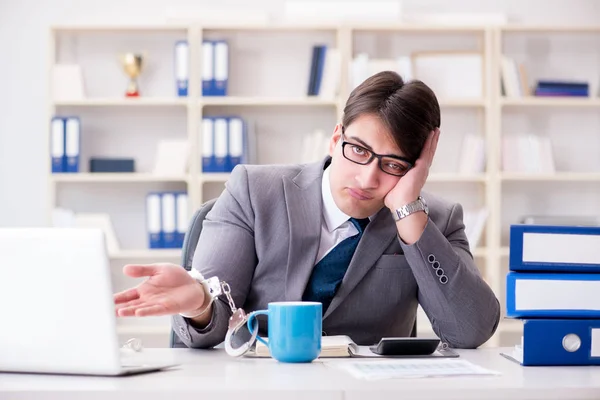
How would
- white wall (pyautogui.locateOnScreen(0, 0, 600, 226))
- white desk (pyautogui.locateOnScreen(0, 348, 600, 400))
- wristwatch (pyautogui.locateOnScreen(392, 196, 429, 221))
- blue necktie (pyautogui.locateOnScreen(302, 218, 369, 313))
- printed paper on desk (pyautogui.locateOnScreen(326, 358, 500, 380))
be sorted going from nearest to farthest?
white desk (pyautogui.locateOnScreen(0, 348, 600, 400)), printed paper on desk (pyautogui.locateOnScreen(326, 358, 500, 380)), wristwatch (pyautogui.locateOnScreen(392, 196, 429, 221)), blue necktie (pyautogui.locateOnScreen(302, 218, 369, 313)), white wall (pyautogui.locateOnScreen(0, 0, 600, 226))

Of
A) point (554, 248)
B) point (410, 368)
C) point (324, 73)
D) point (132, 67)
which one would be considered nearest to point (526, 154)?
point (324, 73)

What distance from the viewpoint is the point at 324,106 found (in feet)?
14.8

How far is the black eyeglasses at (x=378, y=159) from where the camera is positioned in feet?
5.98

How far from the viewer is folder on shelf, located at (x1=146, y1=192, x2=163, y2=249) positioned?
427 centimetres

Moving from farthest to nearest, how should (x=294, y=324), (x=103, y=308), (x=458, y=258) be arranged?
(x=458, y=258), (x=294, y=324), (x=103, y=308)

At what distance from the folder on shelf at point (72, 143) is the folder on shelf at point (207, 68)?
2.20 ft

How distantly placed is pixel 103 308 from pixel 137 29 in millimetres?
3344

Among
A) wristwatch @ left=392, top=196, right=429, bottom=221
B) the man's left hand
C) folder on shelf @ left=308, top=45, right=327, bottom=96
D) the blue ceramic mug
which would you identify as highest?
folder on shelf @ left=308, top=45, right=327, bottom=96

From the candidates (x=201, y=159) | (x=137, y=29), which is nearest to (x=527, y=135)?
(x=201, y=159)

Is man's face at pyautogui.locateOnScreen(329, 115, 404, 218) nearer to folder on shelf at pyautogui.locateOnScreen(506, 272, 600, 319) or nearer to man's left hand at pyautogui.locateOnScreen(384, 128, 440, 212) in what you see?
man's left hand at pyautogui.locateOnScreen(384, 128, 440, 212)

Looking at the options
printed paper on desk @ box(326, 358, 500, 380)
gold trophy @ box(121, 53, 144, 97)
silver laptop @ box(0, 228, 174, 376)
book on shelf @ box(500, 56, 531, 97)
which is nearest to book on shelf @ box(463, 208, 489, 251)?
book on shelf @ box(500, 56, 531, 97)

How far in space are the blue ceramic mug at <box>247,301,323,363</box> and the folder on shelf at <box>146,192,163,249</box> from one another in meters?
2.86

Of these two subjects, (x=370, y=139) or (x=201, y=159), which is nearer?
(x=370, y=139)

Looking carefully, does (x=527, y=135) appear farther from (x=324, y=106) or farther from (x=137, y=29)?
(x=137, y=29)
